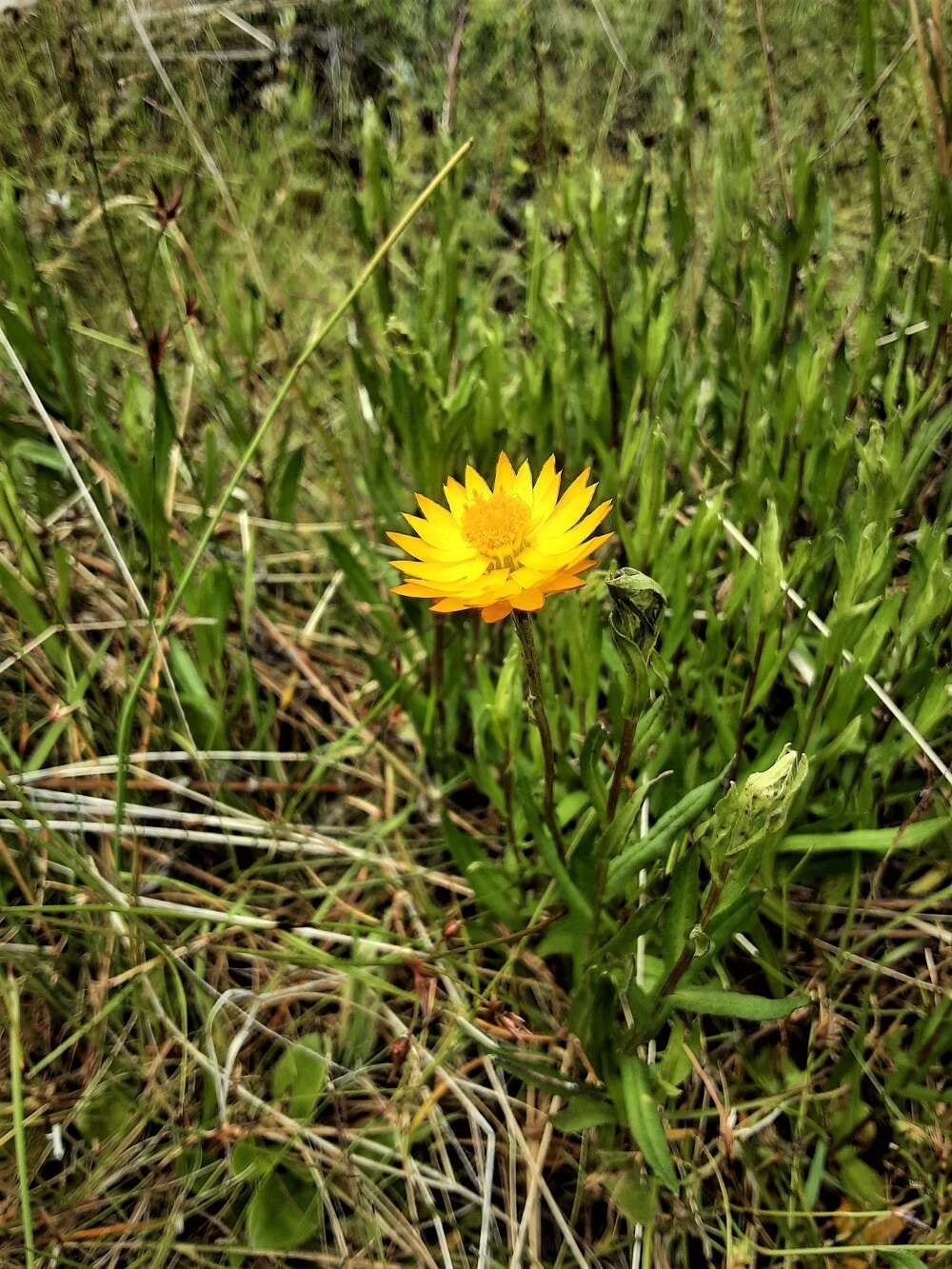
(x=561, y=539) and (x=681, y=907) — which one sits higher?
(x=561, y=539)

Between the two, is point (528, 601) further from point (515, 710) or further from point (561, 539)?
point (515, 710)

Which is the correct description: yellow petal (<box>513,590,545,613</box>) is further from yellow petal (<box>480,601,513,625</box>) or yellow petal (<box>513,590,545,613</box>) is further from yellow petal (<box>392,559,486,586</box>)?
yellow petal (<box>392,559,486,586</box>)

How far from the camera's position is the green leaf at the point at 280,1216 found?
3.25 feet

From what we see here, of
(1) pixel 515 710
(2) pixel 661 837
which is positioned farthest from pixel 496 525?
(2) pixel 661 837

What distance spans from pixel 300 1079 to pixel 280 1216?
144mm

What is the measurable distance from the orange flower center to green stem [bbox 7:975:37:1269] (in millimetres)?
720

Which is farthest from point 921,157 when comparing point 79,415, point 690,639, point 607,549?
point 79,415

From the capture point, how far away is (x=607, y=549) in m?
1.61

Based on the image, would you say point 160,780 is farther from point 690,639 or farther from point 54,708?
point 690,639

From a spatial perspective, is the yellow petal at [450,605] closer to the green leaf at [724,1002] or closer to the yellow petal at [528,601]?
the yellow petal at [528,601]

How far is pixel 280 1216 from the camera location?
3.32 feet

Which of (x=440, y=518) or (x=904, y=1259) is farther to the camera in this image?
(x=440, y=518)

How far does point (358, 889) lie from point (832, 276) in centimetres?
159

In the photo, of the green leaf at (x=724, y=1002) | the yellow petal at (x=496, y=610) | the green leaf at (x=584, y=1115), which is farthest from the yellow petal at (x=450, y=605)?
the green leaf at (x=584, y=1115)
